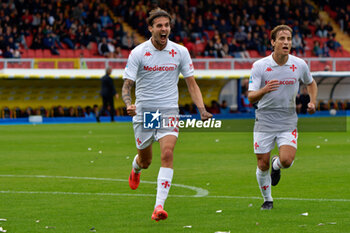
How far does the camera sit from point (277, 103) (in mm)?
9375

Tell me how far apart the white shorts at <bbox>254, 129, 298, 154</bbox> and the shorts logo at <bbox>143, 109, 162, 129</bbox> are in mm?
1265

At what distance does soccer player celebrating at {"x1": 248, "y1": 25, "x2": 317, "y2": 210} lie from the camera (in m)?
9.16

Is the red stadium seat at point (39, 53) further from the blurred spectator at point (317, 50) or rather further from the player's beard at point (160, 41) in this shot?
the player's beard at point (160, 41)

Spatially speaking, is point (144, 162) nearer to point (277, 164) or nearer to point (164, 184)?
point (164, 184)

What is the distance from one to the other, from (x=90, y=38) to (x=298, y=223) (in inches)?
1253

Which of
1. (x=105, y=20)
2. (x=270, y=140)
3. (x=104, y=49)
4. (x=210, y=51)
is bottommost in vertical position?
(x=210, y=51)

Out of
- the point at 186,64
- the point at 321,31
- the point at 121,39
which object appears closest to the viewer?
the point at 186,64

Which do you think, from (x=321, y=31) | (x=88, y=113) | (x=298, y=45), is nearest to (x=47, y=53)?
(x=88, y=113)

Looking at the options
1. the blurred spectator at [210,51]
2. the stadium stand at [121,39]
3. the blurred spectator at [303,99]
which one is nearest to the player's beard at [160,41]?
the stadium stand at [121,39]

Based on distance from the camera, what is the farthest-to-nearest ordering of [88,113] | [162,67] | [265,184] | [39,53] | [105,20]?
[105,20], [88,113], [39,53], [265,184], [162,67]

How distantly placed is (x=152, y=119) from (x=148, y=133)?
220 millimetres

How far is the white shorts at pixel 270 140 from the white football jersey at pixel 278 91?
0.07 meters

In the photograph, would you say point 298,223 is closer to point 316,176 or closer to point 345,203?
point 345,203

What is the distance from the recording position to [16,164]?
15.7 meters
